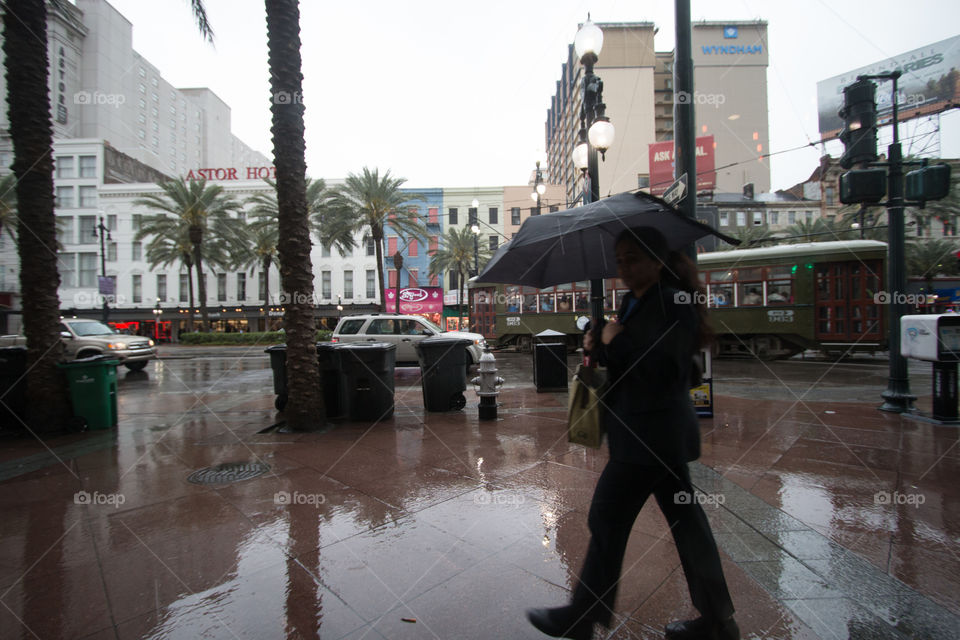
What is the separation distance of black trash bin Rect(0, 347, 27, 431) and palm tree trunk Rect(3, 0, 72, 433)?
0.35m

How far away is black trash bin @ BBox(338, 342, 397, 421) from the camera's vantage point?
6.56 metres

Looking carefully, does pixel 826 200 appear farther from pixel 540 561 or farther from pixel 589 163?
pixel 540 561

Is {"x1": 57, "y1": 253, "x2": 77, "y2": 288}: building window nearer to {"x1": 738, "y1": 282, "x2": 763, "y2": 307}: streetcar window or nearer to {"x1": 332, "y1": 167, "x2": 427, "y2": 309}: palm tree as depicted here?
{"x1": 332, "y1": 167, "x2": 427, "y2": 309}: palm tree

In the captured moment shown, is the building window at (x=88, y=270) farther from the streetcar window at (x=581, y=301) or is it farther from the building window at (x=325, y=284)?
the streetcar window at (x=581, y=301)

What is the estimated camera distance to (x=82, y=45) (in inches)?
2195

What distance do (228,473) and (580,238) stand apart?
14.0 feet

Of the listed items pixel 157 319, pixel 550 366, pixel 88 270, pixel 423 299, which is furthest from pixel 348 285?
pixel 550 366

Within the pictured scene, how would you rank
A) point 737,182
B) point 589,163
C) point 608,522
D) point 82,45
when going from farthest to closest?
point 737,182 < point 82,45 < point 589,163 < point 608,522

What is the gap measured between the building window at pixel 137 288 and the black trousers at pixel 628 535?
5298cm

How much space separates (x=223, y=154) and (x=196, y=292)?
183 ft

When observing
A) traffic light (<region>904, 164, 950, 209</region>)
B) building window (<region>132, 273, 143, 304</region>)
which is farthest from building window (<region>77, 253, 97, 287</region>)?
traffic light (<region>904, 164, 950, 209</region>)

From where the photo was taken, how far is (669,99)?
222 ft

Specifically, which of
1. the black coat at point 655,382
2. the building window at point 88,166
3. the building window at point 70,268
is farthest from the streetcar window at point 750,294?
the building window at point 88,166

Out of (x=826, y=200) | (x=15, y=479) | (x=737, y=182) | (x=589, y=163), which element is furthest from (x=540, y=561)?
(x=737, y=182)
